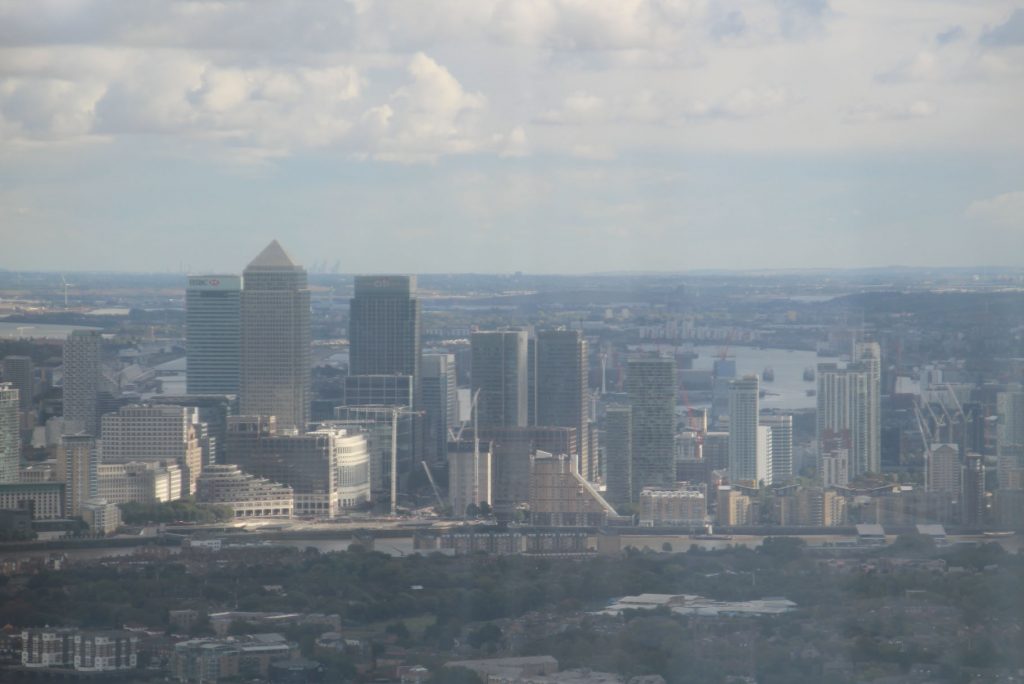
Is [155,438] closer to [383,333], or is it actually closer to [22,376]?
[22,376]

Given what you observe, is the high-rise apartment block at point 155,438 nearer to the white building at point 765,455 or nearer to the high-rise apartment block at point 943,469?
the white building at point 765,455

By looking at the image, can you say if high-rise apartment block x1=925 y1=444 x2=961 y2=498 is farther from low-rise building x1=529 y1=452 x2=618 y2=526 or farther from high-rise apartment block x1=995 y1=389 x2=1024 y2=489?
low-rise building x1=529 y1=452 x2=618 y2=526

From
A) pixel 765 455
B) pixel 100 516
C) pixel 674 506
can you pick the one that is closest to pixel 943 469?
pixel 674 506

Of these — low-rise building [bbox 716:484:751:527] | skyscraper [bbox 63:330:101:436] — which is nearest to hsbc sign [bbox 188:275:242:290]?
skyscraper [bbox 63:330:101:436]

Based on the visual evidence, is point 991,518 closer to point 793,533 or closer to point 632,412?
point 793,533

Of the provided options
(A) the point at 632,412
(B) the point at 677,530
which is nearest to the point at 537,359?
(A) the point at 632,412

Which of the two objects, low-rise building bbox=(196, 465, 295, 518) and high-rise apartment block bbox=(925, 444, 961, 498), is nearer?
high-rise apartment block bbox=(925, 444, 961, 498)

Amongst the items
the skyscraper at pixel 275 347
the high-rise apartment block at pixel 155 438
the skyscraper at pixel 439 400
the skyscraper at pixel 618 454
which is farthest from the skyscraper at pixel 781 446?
the high-rise apartment block at pixel 155 438

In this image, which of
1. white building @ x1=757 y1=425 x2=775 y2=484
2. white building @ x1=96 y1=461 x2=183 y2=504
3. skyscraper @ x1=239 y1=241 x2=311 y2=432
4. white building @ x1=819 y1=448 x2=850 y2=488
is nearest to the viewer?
white building @ x1=819 y1=448 x2=850 y2=488
